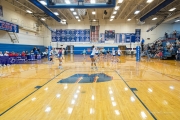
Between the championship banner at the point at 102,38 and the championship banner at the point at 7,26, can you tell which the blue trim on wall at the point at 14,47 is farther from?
the championship banner at the point at 102,38

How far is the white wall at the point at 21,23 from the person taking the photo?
15.6 m

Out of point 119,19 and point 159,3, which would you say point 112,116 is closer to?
point 159,3

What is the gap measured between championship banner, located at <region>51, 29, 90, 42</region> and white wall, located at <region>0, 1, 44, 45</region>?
2.90 metres

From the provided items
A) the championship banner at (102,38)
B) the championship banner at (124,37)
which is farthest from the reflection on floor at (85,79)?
the championship banner at (124,37)

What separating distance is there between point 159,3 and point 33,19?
18320mm

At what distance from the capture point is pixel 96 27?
27109 mm

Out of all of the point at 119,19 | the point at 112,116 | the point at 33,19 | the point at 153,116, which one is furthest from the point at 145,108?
the point at 119,19

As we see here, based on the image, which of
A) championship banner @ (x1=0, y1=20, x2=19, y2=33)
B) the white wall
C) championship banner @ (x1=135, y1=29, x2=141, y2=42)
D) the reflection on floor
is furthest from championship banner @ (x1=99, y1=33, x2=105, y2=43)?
the reflection on floor

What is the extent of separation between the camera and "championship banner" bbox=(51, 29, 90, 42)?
27094mm

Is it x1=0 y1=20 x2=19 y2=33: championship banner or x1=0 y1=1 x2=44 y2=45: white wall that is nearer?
x1=0 y1=20 x2=19 y2=33: championship banner

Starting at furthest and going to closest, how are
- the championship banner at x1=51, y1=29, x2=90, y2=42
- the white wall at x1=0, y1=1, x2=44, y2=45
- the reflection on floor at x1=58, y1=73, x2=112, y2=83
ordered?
the championship banner at x1=51, y1=29, x2=90, y2=42
the white wall at x1=0, y1=1, x2=44, y2=45
the reflection on floor at x1=58, y1=73, x2=112, y2=83

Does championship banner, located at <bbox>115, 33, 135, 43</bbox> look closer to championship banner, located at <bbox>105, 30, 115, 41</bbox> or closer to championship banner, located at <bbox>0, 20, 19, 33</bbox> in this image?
championship banner, located at <bbox>105, 30, 115, 41</bbox>

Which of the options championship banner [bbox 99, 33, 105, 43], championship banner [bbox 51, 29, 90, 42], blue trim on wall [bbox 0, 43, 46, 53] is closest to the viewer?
blue trim on wall [bbox 0, 43, 46, 53]

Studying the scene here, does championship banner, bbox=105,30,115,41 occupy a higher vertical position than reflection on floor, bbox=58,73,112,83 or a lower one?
higher
